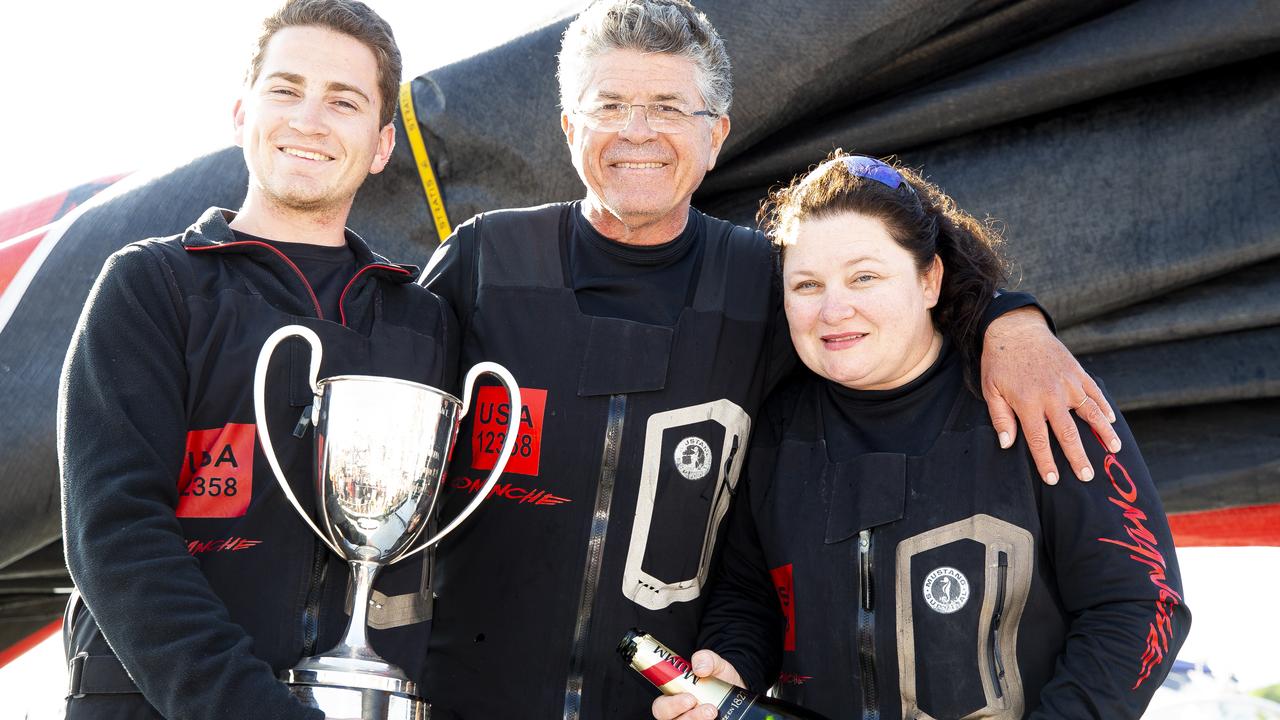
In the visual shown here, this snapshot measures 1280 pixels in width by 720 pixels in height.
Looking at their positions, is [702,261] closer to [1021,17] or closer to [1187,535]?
[1021,17]

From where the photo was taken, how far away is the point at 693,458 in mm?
2393

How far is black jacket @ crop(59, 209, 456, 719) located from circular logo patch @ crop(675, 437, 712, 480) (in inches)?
20.5

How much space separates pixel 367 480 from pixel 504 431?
51 centimetres

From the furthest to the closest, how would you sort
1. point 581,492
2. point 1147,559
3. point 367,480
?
point 581,492 → point 1147,559 → point 367,480

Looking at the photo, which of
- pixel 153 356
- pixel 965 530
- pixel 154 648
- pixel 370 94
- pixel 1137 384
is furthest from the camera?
pixel 1137 384

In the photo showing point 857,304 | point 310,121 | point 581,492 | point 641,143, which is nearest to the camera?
point 310,121

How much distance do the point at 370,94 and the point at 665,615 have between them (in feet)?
3.71

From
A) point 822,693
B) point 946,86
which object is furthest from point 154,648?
point 946,86

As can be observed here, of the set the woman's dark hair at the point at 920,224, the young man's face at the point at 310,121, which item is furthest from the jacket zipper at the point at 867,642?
the young man's face at the point at 310,121

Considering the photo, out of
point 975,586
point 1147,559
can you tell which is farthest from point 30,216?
point 1147,559

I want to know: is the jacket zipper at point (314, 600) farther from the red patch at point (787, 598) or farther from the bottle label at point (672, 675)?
the red patch at point (787, 598)

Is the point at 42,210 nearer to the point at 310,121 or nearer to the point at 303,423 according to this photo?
the point at 310,121

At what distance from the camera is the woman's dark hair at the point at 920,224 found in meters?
2.30

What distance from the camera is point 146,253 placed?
1.98 metres
